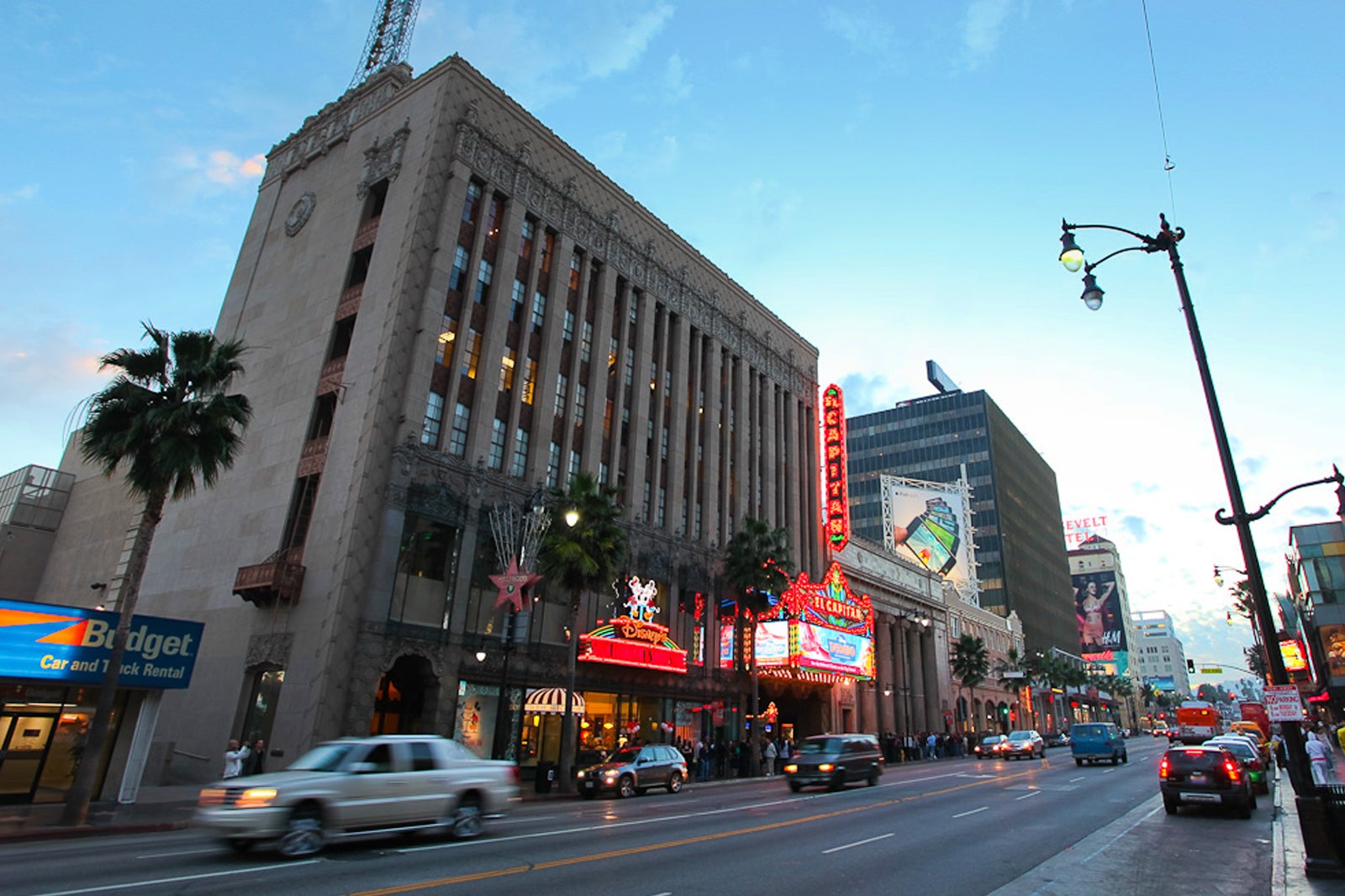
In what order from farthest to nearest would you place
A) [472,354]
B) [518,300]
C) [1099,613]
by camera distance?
[1099,613] < [518,300] < [472,354]

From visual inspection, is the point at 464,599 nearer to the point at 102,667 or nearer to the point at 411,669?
the point at 411,669

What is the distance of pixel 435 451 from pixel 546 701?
501 inches

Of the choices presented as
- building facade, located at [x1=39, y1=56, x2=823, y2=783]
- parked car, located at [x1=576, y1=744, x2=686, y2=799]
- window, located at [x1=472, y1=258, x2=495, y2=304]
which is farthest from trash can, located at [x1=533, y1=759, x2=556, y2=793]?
window, located at [x1=472, y1=258, x2=495, y2=304]

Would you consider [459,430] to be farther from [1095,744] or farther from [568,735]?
[1095,744]

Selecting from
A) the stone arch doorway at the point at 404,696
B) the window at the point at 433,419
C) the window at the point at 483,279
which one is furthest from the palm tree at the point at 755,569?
the window at the point at 483,279

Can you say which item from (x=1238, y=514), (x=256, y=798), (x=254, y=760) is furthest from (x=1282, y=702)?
(x=254, y=760)

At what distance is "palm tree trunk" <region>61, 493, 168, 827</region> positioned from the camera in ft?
58.7

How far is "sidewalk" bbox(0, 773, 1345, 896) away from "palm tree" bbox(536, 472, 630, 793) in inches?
564

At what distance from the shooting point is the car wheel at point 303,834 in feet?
40.2

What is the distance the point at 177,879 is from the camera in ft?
34.7

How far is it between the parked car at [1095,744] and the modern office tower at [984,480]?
78.3 meters

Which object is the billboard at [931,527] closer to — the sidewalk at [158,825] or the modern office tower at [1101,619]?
the sidewalk at [158,825]

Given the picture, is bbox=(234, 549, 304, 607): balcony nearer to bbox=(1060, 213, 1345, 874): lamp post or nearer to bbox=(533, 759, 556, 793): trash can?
A: bbox=(533, 759, 556, 793): trash can

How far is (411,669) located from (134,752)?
11392 millimetres
